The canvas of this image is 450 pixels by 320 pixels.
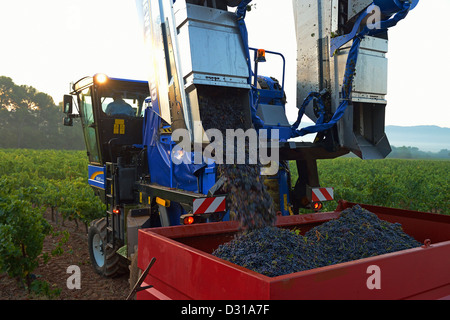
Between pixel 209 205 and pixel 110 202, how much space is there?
2.44 m

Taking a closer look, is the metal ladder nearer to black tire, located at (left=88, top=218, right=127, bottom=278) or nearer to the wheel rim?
black tire, located at (left=88, top=218, right=127, bottom=278)

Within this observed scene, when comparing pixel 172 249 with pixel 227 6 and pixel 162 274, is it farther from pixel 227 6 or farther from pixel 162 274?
pixel 227 6

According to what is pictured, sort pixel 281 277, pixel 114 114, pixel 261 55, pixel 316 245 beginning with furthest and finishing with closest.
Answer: pixel 114 114 < pixel 261 55 < pixel 316 245 < pixel 281 277

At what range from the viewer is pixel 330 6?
418 cm

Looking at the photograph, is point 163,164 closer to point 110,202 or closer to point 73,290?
point 110,202

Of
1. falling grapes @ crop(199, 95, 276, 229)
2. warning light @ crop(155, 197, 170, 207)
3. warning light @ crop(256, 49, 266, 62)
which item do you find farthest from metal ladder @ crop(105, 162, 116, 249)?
warning light @ crop(256, 49, 266, 62)

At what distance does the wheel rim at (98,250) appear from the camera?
231 inches

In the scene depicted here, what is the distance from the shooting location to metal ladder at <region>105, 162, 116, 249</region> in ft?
17.7

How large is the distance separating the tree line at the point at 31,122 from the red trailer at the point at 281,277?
2325 inches

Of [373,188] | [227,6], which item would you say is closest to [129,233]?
[227,6]

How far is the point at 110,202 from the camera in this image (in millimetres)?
5508

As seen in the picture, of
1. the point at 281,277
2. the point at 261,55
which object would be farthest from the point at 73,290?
the point at 281,277

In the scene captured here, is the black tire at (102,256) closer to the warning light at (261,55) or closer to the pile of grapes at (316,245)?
the pile of grapes at (316,245)

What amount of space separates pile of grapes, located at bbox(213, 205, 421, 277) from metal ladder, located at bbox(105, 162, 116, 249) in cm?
317
